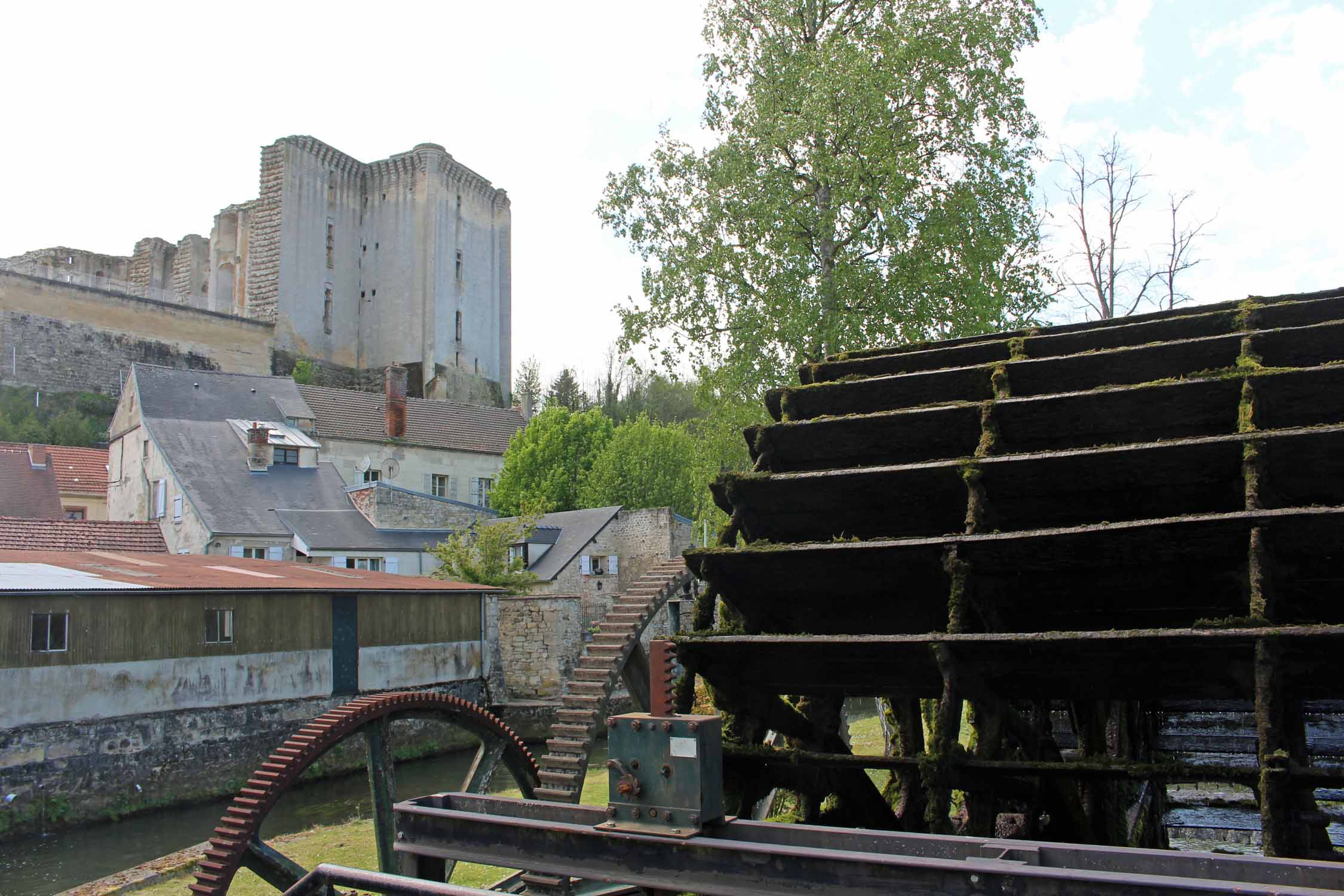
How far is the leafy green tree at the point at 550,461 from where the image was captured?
36.3 m

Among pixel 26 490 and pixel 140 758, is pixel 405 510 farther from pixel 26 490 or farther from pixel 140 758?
pixel 140 758

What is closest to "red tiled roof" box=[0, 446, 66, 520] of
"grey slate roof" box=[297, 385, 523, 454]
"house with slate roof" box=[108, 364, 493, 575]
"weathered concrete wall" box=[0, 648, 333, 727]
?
"house with slate roof" box=[108, 364, 493, 575]

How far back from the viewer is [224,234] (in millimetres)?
53562

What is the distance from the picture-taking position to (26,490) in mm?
27703

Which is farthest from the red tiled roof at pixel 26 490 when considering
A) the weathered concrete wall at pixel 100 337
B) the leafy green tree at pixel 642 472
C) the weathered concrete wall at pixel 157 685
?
the leafy green tree at pixel 642 472

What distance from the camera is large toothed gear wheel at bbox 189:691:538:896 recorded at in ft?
20.6

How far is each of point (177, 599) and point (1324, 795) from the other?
49.2 ft

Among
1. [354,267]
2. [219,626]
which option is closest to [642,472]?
[219,626]

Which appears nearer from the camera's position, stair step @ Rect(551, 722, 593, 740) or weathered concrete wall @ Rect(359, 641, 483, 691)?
stair step @ Rect(551, 722, 593, 740)

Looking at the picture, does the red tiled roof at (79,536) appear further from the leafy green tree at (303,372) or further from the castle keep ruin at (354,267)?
the castle keep ruin at (354,267)

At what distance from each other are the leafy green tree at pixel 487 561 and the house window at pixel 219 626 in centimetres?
706

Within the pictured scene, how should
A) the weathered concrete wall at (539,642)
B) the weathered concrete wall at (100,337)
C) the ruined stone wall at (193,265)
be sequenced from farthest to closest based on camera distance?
the ruined stone wall at (193,265) < the weathered concrete wall at (100,337) < the weathered concrete wall at (539,642)

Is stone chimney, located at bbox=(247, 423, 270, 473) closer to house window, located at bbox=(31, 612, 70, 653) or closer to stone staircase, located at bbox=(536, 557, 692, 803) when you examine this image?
house window, located at bbox=(31, 612, 70, 653)

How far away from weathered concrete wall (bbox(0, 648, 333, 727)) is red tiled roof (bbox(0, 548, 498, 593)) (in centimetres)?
114
